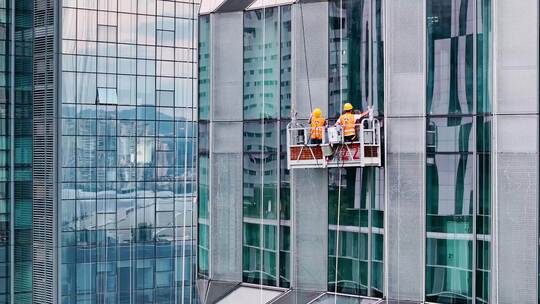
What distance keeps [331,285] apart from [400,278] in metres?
2.27

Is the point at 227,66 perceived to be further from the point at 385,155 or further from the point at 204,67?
the point at 385,155

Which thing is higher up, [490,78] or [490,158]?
[490,78]

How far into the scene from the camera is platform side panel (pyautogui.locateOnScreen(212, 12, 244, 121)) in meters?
25.2

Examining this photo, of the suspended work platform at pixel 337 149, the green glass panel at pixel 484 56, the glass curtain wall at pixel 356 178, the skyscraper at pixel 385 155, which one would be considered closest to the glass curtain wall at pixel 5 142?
the skyscraper at pixel 385 155

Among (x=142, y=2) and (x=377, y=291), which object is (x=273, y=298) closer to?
(x=377, y=291)

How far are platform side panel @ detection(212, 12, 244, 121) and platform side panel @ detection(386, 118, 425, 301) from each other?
5427mm

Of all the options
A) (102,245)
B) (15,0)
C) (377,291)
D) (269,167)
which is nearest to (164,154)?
(102,245)

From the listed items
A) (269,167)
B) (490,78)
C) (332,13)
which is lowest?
(269,167)

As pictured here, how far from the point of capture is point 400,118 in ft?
71.0

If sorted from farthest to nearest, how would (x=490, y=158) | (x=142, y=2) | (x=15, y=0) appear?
(x=142, y=2)
(x=15, y=0)
(x=490, y=158)

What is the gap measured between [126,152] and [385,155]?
88.9ft

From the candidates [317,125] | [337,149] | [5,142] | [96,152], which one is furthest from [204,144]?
[5,142]

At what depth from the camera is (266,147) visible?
24531 millimetres

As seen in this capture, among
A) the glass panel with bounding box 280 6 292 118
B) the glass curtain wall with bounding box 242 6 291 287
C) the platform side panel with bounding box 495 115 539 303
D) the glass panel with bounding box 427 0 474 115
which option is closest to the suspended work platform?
the glass panel with bounding box 280 6 292 118
